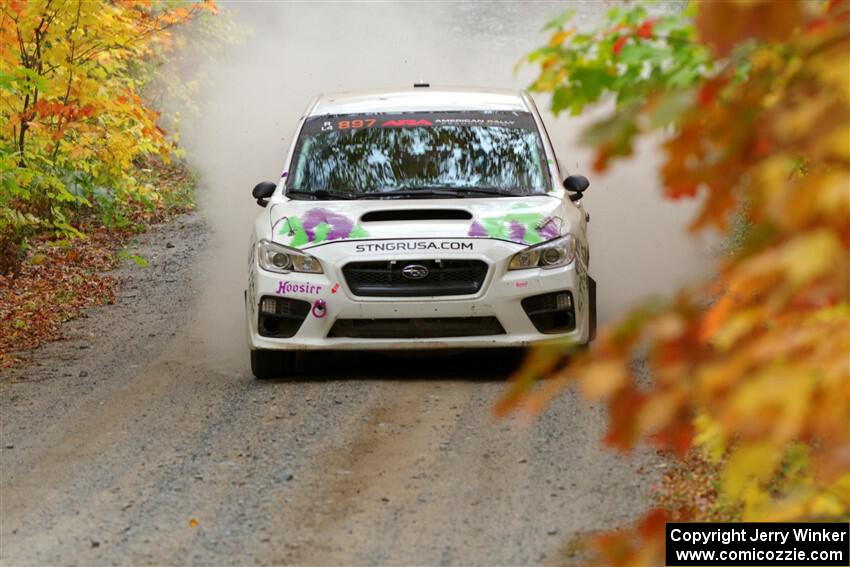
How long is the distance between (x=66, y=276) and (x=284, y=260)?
25.3 feet

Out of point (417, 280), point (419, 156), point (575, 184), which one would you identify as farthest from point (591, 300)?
point (419, 156)

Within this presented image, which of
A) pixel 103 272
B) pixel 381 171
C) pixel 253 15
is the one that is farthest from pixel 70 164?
pixel 253 15

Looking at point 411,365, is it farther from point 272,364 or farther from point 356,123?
point 356,123

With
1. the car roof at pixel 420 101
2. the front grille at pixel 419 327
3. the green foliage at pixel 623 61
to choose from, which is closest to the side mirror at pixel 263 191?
the car roof at pixel 420 101

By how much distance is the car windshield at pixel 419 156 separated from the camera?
10359 mm

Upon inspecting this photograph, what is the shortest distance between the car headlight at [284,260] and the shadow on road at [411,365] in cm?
81

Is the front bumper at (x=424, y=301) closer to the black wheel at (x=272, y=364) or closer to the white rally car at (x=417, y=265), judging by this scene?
the white rally car at (x=417, y=265)

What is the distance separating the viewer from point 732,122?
2.90 m

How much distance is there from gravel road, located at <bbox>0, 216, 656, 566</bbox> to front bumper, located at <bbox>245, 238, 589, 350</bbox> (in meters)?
0.34

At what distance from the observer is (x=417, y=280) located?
376 inches

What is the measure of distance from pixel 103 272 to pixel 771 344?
15362 mm

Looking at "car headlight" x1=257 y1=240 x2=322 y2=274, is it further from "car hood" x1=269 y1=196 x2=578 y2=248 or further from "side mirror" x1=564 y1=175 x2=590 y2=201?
"side mirror" x1=564 y1=175 x2=590 y2=201

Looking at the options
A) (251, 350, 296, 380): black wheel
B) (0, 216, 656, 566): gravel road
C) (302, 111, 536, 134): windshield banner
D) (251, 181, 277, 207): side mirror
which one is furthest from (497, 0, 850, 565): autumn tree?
(302, 111, 536, 134): windshield banner

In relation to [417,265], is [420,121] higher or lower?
higher
